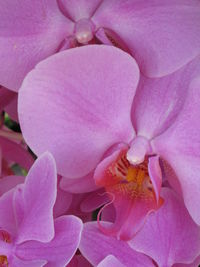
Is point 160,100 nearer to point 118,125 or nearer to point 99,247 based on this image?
point 118,125

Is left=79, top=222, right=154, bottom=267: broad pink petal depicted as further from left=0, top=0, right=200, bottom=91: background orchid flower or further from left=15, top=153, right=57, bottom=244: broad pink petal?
left=0, top=0, right=200, bottom=91: background orchid flower

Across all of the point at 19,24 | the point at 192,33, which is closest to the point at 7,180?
the point at 19,24

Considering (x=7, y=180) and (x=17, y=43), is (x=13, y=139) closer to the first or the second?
(x=7, y=180)

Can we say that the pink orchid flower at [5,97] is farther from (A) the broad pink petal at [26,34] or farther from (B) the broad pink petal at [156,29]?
(B) the broad pink petal at [156,29]

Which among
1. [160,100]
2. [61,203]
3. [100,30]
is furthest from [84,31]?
[61,203]

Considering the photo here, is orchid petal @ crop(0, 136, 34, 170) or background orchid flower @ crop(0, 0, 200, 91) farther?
orchid petal @ crop(0, 136, 34, 170)

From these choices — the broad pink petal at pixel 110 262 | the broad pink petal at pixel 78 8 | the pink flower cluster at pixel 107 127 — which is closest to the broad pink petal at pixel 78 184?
the pink flower cluster at pixel 107 127

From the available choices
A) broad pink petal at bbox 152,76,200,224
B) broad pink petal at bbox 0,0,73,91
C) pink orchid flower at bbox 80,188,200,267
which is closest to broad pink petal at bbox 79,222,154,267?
pink orchid flower at bbox 80,188,200,267
